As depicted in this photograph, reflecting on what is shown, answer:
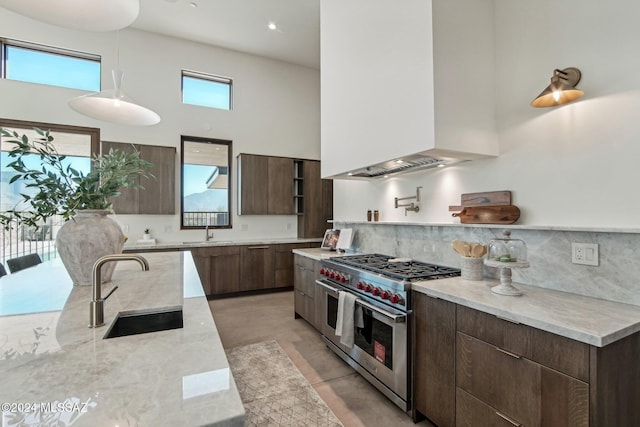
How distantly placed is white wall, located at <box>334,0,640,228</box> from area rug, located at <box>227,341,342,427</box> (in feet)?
6.41

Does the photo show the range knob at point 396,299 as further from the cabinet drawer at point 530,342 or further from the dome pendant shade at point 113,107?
the dome pendant shade at point 113,107

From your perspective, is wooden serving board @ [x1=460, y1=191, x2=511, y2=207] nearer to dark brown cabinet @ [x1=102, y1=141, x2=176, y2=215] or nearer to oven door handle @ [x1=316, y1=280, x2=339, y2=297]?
oven door handle @ [x1=316, y1=280, x2=339, y2=297]

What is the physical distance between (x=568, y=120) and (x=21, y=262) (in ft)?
14.8

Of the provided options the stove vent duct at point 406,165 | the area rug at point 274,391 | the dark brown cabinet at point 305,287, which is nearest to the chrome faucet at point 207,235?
the dark brown cabinet at point 305,287

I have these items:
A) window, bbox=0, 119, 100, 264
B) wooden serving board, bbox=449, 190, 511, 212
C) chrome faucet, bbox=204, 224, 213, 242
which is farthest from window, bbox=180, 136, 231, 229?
wooden serving board, bbox=449, 190, 511, 212

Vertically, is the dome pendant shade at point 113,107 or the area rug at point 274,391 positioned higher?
the dome pendant shade at point 113,107

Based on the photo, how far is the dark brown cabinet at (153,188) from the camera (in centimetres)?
438

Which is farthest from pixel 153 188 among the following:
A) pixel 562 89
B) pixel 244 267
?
pixel 562 89

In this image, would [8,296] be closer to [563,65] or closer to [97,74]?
[563,65]

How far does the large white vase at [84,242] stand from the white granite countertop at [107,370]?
209mm

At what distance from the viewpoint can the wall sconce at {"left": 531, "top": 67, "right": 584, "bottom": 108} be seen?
1.68 metres

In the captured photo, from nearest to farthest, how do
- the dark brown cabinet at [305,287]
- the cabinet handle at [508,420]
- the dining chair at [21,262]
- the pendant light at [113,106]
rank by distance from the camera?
the cabinet handle at [508,420] < the pendant light at [113,106] < the dining chair at [21,262] < the dark brown cabinet at [305,287]

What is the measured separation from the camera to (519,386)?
134 centimetres

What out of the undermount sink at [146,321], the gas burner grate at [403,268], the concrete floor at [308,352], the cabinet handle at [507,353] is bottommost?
the concrete floor at [308,352]
